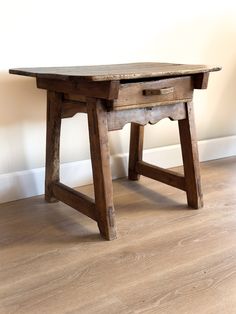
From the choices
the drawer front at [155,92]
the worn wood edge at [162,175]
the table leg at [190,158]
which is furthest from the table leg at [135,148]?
the drawer front at [155,92]

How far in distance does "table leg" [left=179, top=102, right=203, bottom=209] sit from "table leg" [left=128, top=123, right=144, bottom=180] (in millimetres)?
308

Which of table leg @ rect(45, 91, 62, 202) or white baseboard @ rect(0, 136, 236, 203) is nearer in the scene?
table leg @ rect(45, 91, 62, 202)

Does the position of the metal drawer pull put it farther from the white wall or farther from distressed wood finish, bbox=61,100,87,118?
the white wall

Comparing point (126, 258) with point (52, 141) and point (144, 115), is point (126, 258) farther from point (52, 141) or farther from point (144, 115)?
point (52, 141)

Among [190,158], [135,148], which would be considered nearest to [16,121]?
[135,148]

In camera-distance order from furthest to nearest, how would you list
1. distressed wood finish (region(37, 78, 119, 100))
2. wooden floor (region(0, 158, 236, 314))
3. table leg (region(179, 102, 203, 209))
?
table leg (region(179, 102, 203, 209)) → distressed wood finish (region(37, 78, 119, 100)) → wooden floor (region(0, 158, 236, 314))

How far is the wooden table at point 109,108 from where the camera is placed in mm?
→ 1180

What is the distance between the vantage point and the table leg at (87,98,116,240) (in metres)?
1.19

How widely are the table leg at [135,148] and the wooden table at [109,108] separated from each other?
27 centimetres

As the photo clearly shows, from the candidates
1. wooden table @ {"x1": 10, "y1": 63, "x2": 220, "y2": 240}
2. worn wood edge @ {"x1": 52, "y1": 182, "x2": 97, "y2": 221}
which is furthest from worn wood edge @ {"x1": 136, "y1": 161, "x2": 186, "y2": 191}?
worn wood edge @ {"x1": 52, "y1": 182, "x2": 97, "y2": 221}

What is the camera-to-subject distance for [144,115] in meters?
1.29

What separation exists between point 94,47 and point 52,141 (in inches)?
18.2

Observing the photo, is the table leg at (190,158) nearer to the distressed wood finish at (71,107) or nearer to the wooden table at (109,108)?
the wooden table at (109,108)

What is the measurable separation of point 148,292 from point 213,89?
4.50ft
